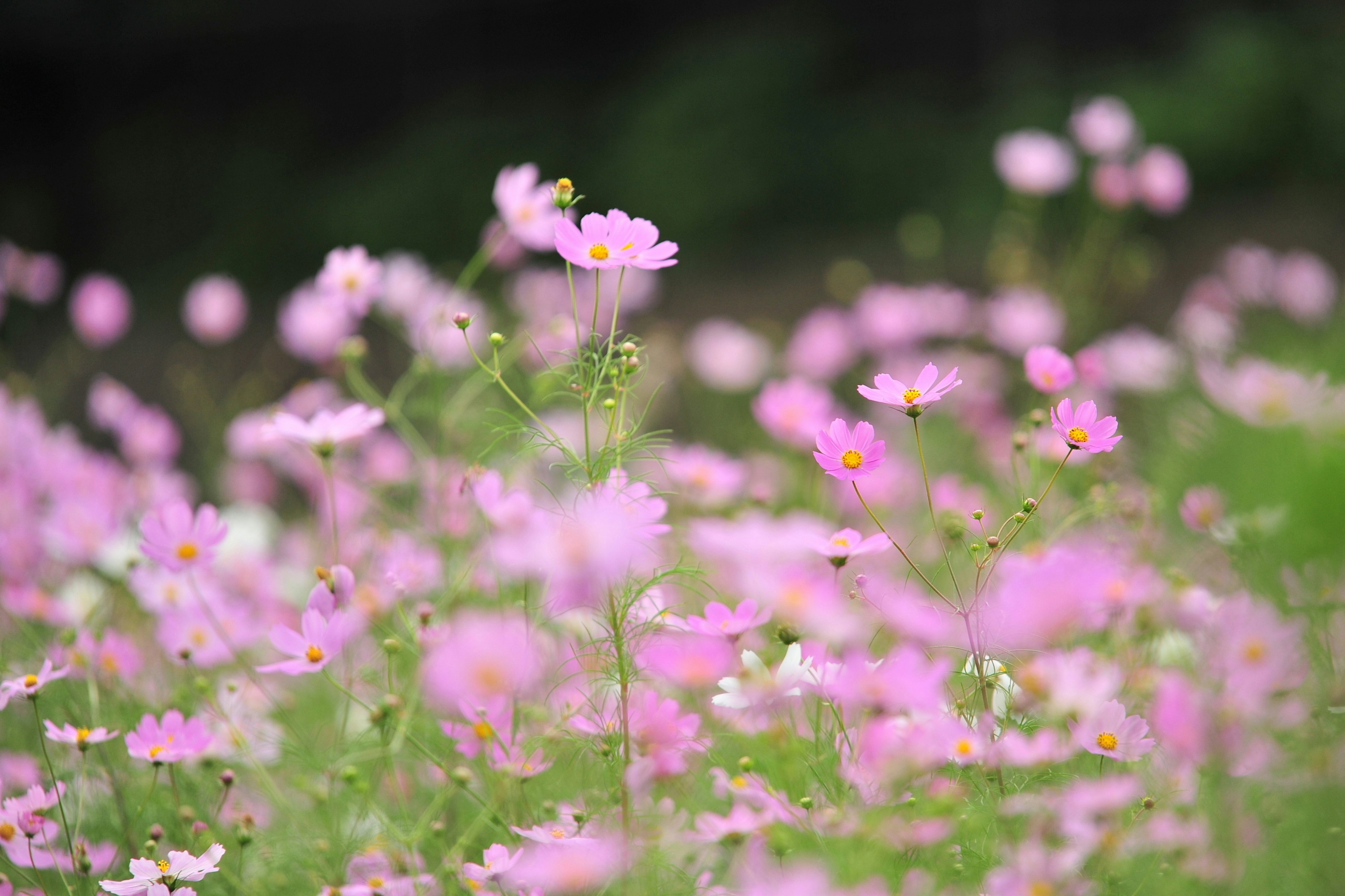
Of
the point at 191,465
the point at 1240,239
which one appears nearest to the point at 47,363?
the point at 191,465

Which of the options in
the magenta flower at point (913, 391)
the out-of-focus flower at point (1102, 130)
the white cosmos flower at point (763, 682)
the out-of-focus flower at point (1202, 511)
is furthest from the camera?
the out-of-focus flower at point (1102, 130)

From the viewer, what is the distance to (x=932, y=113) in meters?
3.58

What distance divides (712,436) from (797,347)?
33cm

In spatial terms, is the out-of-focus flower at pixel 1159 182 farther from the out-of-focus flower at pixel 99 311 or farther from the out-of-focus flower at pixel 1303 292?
the out-of-focus flower at pixel 99 311

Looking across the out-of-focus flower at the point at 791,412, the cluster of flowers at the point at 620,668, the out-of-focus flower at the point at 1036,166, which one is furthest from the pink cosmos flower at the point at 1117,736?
the out-of-focus flower at the point at 1036,166

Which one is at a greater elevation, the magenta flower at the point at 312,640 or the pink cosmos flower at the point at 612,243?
the pink cosmos flower at the point at 612,243

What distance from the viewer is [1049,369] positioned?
72 centimetres

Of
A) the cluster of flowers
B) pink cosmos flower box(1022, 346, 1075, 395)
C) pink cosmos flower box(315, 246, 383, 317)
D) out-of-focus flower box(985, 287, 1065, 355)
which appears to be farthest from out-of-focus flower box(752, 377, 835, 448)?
out-of-focus flower box(985, 287, 1065, 355)

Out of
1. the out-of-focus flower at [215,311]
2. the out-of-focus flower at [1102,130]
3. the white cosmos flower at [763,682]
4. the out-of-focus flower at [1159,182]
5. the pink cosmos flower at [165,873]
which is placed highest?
the out-of-focus flower at [1102,130]

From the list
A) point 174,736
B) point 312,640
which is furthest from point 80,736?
point 312,640

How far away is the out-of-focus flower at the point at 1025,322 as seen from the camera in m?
1.54

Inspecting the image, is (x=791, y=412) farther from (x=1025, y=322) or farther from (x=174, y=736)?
(x=1025, y=322)

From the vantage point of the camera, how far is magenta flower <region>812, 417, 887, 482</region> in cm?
63

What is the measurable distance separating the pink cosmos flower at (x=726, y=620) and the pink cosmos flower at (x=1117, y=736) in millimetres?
190
